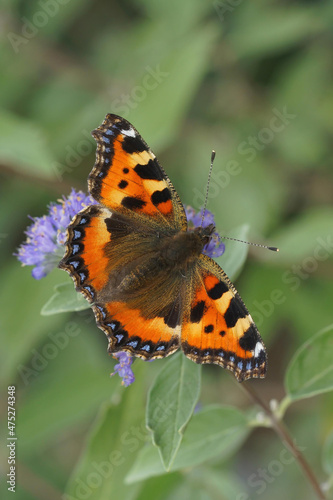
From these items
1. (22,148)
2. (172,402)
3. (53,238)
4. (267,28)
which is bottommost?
(172,402)

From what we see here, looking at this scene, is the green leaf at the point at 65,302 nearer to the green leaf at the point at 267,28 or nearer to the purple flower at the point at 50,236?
the purple flower at the point at 50,236

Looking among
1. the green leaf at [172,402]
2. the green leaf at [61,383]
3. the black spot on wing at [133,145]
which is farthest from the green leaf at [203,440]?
the green leaf at [61,383]

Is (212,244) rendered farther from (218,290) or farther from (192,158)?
(192,158)

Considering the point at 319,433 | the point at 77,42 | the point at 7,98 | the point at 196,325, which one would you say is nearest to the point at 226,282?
the point at 196,325

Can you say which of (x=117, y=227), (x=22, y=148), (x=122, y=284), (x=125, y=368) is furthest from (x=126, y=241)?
(x=22, y=148)

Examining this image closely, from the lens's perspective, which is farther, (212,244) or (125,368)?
(212,244)

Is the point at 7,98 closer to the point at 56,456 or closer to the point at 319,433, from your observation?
the point at 56,456
